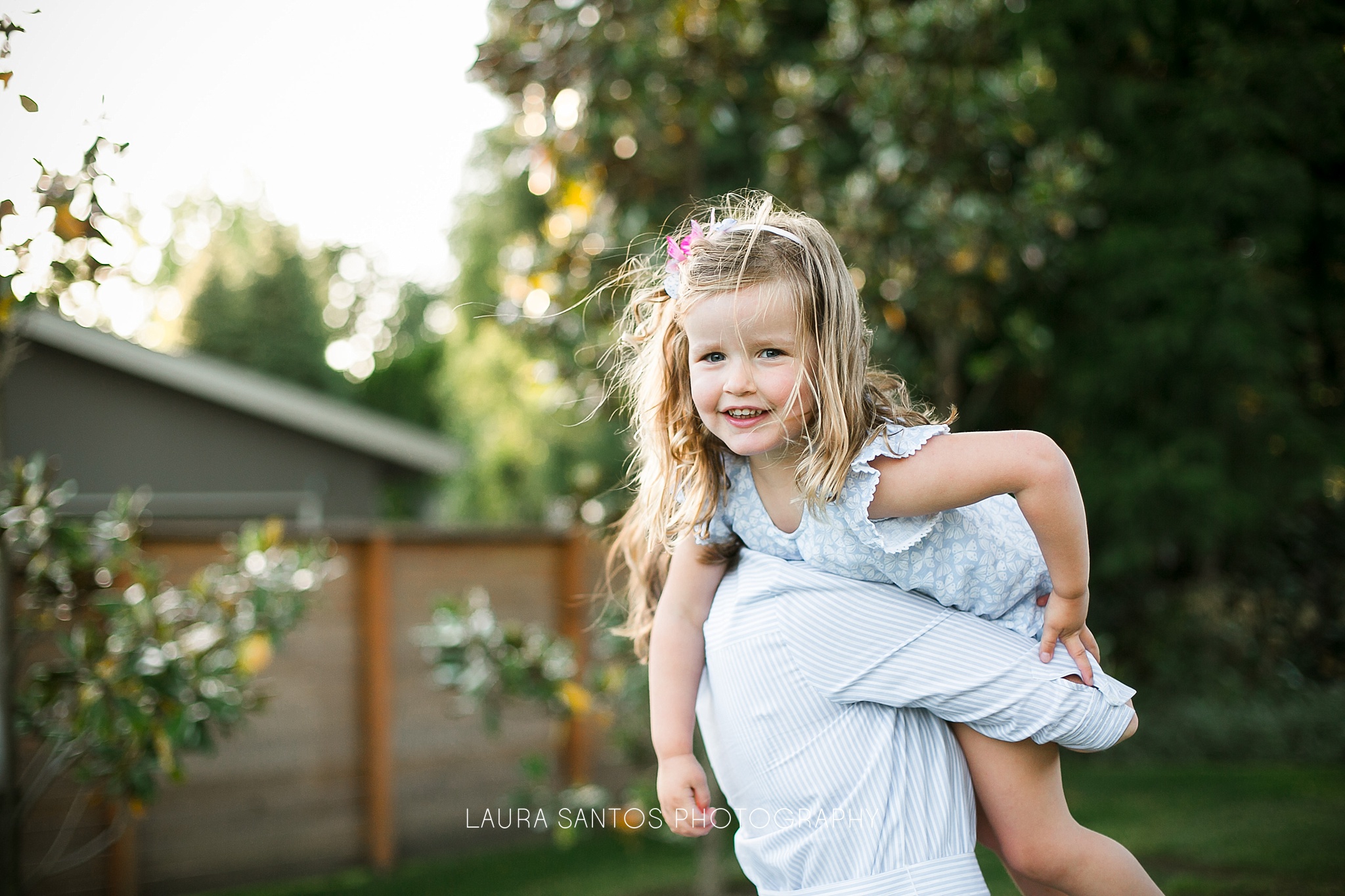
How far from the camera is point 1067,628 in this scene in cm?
137

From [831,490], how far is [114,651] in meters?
2.05

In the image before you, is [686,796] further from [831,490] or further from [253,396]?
[253,396]

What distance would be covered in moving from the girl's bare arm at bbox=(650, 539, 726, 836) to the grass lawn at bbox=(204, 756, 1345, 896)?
8.11ft

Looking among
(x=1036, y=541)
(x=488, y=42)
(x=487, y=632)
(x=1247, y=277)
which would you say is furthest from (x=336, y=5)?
(x=1247, y=277)

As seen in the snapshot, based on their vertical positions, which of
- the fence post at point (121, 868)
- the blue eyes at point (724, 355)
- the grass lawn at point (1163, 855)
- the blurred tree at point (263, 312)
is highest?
the blurred tree at point (263, 312)

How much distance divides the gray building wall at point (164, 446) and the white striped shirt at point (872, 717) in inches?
316

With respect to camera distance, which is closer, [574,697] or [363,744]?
[574,697]

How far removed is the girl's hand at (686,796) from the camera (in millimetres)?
1443

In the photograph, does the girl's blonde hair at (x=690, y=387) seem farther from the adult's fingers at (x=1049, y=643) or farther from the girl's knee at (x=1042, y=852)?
the girl's knee at (x=1042, y=852)

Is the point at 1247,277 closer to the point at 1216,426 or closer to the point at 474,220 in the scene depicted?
the point at 1216,426

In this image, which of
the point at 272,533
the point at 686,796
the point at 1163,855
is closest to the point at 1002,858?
the point at 686,796

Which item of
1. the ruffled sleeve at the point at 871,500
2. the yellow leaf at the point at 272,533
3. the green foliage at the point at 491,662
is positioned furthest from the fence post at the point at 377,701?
the ruffled sleeve at the point at 871,500

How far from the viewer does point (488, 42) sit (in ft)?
11.0

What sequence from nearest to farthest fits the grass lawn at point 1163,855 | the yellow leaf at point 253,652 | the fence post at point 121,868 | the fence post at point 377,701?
1. the yellow leaf at point 253,652
2. the grass lawn at point 1163,855
3. the fence post at point 121,868
4. the fence post at point 377,701
